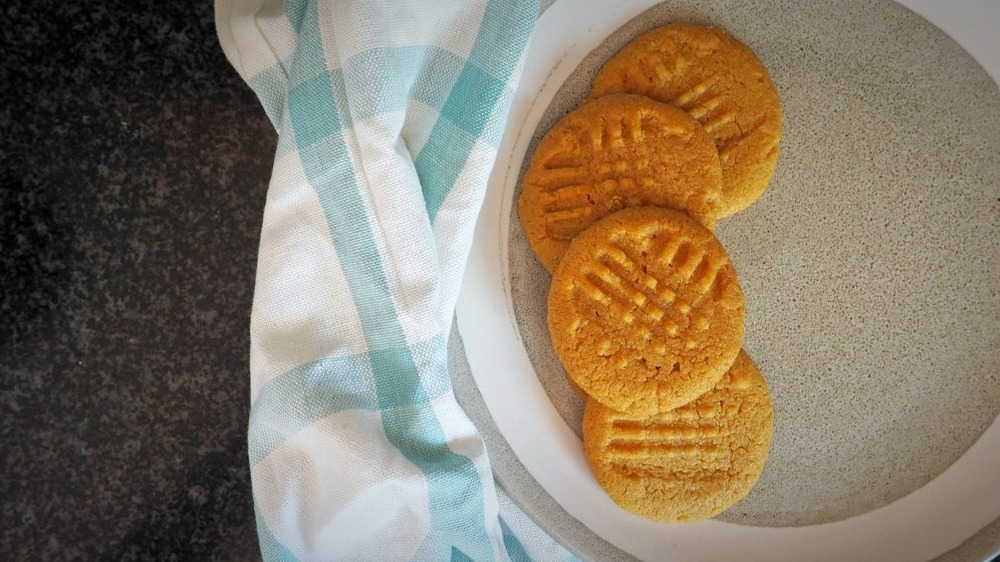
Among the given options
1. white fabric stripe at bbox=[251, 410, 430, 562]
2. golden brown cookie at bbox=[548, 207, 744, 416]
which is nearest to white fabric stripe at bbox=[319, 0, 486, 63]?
golden brown cookie at bbox=[548, 207, 744, 416]

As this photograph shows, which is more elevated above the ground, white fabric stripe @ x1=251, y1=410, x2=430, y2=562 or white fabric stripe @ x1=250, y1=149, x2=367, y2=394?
white fabric stripe @ x1=250, y1=149, x2=367, y2=394

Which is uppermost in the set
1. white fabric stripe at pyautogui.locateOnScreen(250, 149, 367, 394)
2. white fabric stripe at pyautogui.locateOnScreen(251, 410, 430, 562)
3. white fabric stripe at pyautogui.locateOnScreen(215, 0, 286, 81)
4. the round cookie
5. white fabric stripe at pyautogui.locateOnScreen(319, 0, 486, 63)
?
white fabric stripe at pyautogui.locateOnScreen(319, 0, 486, 63)

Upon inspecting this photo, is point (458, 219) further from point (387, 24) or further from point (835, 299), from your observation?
point (835, 299)

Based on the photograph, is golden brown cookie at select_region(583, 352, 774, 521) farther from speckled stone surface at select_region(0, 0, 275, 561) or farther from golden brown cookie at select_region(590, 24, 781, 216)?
speckled stone surface at select_region(0, 0, 275, 561)

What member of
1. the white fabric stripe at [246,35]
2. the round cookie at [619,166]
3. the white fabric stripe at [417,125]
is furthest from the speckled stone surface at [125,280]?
the round cookie at [619,166]

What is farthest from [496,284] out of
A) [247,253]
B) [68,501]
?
[68,501]

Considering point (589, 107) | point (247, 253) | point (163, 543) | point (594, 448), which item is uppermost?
point (589, 107)

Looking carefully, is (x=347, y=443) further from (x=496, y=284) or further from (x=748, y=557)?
(x=748, y=557)

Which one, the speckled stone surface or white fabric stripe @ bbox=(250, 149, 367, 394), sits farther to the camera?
the speckled stone surface
